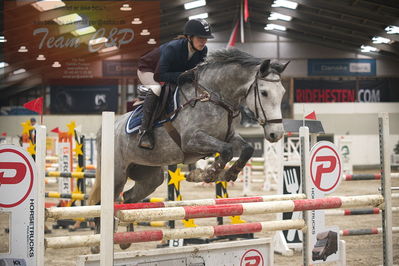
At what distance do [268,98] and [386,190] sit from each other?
95cm

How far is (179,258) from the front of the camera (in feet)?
8.59

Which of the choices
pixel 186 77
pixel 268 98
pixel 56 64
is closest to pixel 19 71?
pixel 56 64

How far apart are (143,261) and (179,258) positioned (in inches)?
8.6

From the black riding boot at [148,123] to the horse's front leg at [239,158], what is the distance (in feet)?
1.95

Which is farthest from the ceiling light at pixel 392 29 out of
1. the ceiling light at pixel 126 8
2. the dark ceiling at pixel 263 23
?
the ceiling light at pixel 126 8

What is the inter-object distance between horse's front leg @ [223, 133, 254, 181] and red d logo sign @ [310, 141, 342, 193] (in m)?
0.45

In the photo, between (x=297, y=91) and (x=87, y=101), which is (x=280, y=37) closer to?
(x=297, y=91)

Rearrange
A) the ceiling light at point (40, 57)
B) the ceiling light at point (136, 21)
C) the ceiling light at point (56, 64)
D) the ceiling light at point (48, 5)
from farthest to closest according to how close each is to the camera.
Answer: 1. the ceiling light at point (56, 64)
2. the ceiling light at point (40, 57)
3. the ceiling light at point (136, 21)
4. the ceiling light at point (48, 5)

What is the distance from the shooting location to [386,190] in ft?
10.1

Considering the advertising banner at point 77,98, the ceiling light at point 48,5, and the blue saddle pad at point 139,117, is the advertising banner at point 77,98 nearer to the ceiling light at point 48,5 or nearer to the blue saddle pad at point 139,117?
the ceiling light at point 48,5

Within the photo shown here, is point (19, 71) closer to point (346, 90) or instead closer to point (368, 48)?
point (346, 90)

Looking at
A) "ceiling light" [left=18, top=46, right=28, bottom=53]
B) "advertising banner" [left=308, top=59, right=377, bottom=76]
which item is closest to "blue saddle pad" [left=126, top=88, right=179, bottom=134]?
"ceiling light" [left=18, top=46, right=28, bottom=53]

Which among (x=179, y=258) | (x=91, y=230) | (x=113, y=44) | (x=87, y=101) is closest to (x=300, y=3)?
(x=113, y=44)

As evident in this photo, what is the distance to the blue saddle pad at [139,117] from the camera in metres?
3.36
